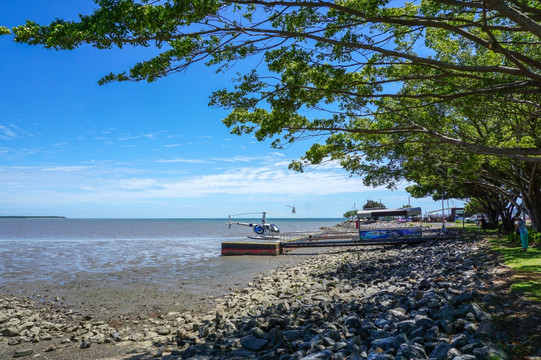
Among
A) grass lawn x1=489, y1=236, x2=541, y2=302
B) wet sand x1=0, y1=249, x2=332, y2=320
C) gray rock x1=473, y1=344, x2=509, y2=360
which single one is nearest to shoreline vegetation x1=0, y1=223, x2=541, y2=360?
gray rock x1=473, y1=344, x2=509, y2=360

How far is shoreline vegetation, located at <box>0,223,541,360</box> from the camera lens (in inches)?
225

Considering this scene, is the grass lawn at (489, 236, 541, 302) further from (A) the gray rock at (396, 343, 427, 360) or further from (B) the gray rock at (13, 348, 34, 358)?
(B) the gray rock at (13, 348, 34, 358)

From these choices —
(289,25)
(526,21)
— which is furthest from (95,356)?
(526,21)

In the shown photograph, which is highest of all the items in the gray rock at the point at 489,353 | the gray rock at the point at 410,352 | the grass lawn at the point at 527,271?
the grass lawn at the point at 527,271

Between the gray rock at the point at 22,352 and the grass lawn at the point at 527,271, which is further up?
the grass lawn at the point at 527,271

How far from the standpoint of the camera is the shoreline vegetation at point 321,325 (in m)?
5.73

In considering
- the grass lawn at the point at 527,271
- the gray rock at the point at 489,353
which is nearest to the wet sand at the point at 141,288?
the gray rock at the point at 489,353

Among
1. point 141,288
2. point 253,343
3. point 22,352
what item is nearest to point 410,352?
point 253,343

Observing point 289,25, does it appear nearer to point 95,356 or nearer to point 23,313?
point 95,356

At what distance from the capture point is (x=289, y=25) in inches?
328

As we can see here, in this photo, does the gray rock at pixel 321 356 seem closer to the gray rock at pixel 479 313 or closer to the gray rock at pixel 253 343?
the gray rock at pixel 253 343

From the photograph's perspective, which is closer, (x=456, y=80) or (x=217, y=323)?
(x=217, y=323)

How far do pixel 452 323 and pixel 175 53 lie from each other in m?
7.46

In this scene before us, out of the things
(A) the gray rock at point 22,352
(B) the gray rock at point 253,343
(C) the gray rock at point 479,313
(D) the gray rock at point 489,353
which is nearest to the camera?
(D) the gray rock at point 489,353
